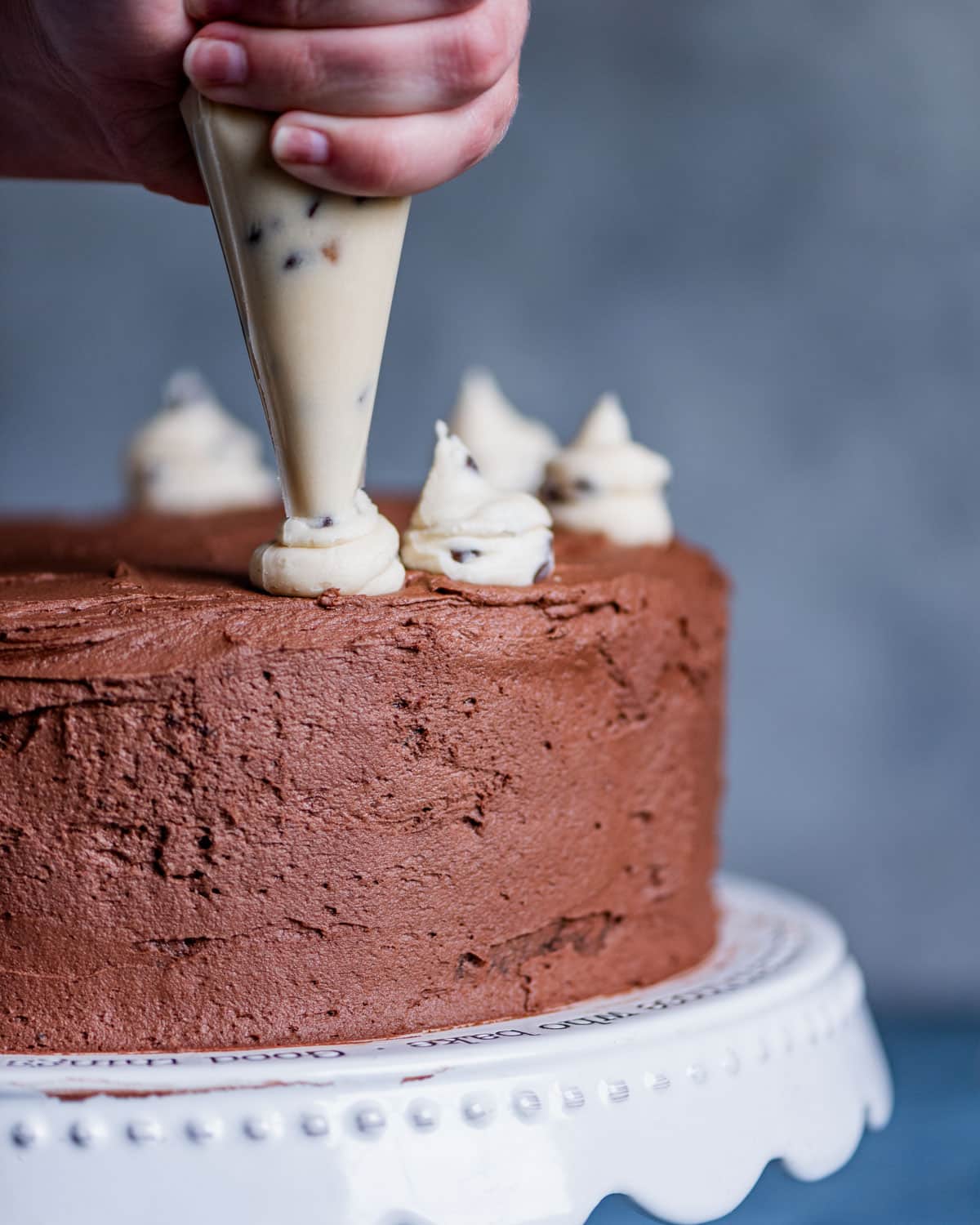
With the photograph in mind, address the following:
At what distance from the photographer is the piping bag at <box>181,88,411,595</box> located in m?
1.27

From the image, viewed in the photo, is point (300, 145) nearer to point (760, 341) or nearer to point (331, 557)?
point (331, 557)

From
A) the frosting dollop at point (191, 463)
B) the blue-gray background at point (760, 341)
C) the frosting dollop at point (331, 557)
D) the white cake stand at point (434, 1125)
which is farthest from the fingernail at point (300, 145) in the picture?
the blue-gray background at point (760, 341)

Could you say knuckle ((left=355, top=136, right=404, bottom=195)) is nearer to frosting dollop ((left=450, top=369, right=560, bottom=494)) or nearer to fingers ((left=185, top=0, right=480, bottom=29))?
fingers ((left=185, top=0, right=480, bottom=29))

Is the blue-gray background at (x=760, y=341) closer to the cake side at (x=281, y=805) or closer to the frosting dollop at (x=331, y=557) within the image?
the cake side at (x=281, y=805)

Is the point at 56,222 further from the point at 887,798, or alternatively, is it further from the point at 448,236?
the point at 887,798

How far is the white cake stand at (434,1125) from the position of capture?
1.24 metres

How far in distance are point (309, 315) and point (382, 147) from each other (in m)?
0.16

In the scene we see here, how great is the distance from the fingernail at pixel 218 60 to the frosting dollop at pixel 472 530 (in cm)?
45

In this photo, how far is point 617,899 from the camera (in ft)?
5.34

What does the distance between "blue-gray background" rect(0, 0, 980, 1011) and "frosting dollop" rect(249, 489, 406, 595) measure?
75.0 inches

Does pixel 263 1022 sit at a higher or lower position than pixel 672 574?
lower

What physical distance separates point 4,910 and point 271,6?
0.79 m

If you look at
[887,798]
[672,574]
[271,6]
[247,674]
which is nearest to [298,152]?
[271,6]

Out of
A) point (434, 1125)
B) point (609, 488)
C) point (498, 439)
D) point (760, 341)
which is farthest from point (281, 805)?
point (760, 341)
